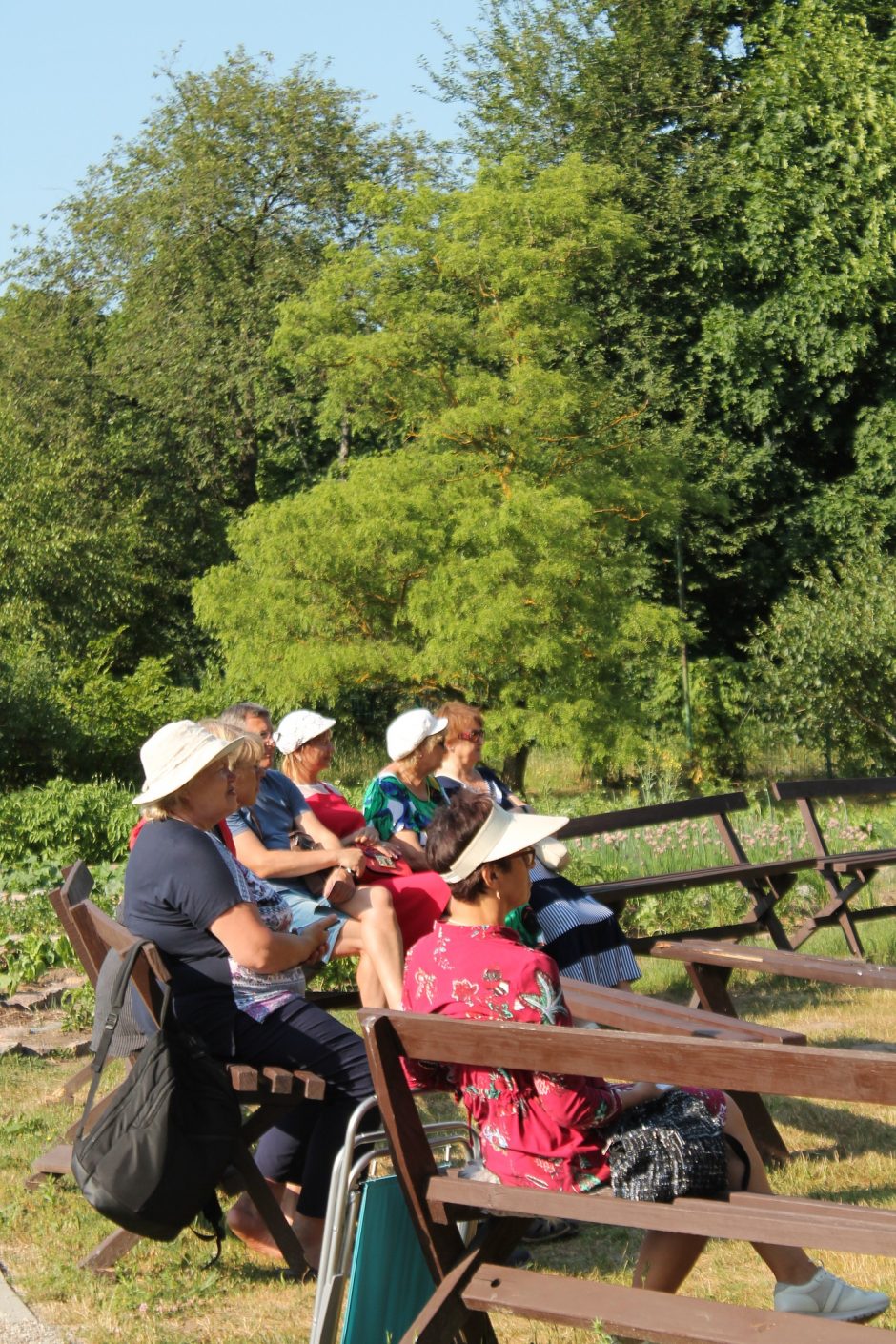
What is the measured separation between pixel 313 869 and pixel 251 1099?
66.3 inches

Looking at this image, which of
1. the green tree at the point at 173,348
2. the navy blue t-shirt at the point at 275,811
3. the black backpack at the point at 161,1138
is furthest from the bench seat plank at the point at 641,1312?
the green tree at the point at 173,348

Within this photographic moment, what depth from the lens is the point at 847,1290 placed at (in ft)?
10.9

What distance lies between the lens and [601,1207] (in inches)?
110

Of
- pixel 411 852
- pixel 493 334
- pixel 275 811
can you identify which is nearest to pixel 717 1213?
pixel 411 852

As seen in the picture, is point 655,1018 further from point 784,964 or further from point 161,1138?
point 161,1138

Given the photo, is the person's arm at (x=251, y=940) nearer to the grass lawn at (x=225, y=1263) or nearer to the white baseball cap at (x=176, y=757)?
the white baseball cap at (x=176, y=757)

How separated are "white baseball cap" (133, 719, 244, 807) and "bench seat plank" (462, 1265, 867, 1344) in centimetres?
146

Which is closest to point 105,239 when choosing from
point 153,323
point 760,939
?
point 153,323

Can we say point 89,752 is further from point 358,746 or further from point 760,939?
point 760,939

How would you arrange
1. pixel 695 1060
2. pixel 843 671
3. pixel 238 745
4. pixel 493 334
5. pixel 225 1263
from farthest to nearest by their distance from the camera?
pixel 843 671, pixel 493 334, pixel 238 745, pixel 225 1263, pixel 695 1060

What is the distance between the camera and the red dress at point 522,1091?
3023 millimetres

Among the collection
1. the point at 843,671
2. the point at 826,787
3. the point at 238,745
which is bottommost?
the point at 843,671

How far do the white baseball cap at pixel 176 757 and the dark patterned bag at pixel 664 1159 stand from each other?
1.41m

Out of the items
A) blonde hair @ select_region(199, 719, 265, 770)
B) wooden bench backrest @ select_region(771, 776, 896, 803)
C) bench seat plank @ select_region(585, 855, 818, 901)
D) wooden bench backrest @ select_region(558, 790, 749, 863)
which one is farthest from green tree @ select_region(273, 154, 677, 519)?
blonde hair @ select_region(199, 719, 265, 770)
